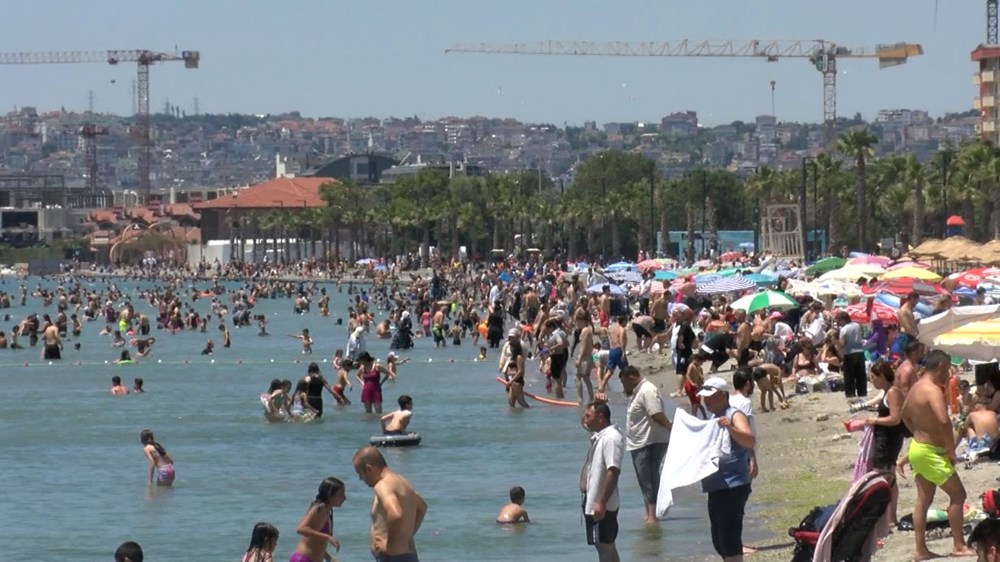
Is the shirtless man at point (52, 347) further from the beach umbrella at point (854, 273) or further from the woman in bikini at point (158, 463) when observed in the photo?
the woman in bikini at point (158, 463)

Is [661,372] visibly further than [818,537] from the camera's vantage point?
Yes

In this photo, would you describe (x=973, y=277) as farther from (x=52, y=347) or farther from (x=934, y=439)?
(x=52, y=347)

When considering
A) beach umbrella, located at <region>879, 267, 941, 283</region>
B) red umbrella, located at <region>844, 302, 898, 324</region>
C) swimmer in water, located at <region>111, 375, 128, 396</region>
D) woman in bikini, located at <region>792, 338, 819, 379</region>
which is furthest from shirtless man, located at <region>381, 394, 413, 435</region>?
swimmer in water, located at <region>111, 375, 128, 396</region>

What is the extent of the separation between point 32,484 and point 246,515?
479 centimetres

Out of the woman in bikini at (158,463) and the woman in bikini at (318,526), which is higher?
the woman in bikini at (318,526)

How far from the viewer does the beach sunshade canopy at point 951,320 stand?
18844 millimetres

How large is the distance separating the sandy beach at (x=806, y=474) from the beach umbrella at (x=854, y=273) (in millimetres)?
11047

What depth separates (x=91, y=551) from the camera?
17.2 meters

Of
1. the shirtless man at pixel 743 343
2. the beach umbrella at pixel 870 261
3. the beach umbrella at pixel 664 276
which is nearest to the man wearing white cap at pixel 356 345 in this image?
the shirtless man at pixel 743 343

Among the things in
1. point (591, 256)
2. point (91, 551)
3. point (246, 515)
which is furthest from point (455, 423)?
point (591, 256)

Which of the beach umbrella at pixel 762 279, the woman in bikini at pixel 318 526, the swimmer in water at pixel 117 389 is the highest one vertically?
the beach umbrella at pixel 762 279

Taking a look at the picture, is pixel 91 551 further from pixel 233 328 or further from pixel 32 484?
pixel 233 328

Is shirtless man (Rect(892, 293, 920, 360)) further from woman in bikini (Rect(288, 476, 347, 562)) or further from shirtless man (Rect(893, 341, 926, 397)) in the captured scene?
woman in bikini (Rect(288, 476, 347, 562))

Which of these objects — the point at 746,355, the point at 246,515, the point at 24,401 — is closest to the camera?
the point at 246,515
